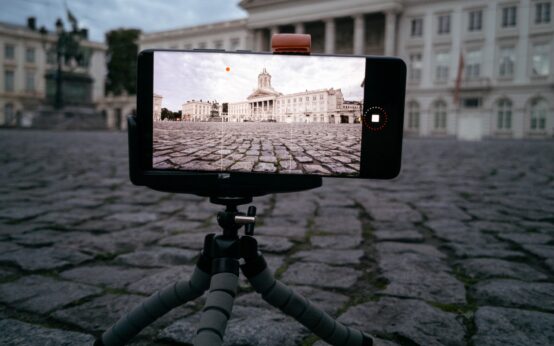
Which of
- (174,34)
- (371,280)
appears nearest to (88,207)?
(371,280)

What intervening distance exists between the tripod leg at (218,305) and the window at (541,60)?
138 ft

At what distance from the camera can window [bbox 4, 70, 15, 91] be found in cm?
5709

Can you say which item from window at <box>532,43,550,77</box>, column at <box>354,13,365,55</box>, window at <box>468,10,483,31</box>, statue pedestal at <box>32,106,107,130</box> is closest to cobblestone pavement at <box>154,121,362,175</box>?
statue pedestal at <box>32,106,107,130</box>

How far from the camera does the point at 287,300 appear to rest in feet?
4.18

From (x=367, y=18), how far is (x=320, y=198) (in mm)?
46857

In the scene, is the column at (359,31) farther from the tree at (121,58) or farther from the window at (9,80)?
the window at (9,80)

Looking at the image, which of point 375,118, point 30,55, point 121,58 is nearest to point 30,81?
point 30,55

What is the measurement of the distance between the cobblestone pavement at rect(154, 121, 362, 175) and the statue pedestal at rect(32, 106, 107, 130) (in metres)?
33.5

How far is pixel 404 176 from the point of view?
7531 millimetres

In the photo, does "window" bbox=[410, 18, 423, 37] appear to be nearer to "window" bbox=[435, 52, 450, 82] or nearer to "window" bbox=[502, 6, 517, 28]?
"window" bbox=[435, 52, 450, 82]

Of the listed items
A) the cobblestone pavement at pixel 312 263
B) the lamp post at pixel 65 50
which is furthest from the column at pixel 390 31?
the cobblestone pavement at pixel 312 263

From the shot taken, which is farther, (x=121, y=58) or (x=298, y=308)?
(x=121, y=58)

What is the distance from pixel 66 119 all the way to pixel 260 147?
34.2m

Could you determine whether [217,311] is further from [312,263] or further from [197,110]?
[312,263]
